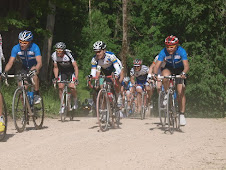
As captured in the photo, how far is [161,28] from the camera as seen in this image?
36.6m

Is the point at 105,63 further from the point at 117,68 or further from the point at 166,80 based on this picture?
the point at 166,80

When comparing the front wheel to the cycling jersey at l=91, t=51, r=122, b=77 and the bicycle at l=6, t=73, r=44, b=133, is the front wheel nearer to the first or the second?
the cycling jersey at l=91, t=51, r=122, b=77

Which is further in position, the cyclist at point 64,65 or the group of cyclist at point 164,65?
the cyclist at point 64,65

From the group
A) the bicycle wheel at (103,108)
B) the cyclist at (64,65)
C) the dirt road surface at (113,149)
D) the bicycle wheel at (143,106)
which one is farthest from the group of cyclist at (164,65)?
the bicycle wheel at (143,106)

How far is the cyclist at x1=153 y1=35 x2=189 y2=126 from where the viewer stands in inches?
444

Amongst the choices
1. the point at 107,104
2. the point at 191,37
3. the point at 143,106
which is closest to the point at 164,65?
the point at 107,104

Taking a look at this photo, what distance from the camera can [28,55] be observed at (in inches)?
442

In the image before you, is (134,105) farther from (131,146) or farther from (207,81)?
(207,81)

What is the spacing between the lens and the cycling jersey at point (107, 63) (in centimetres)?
1189

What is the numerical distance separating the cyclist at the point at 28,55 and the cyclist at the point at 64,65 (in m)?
2.66

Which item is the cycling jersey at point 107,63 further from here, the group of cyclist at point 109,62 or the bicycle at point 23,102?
the bicycle at point 23,102

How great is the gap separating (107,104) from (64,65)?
11.6 feet

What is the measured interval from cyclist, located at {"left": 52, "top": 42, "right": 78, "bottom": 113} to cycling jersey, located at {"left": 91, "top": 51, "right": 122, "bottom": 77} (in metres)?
1.84

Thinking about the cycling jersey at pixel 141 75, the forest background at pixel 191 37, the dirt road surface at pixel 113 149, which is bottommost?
the dirt road surface at pixel 113 149
